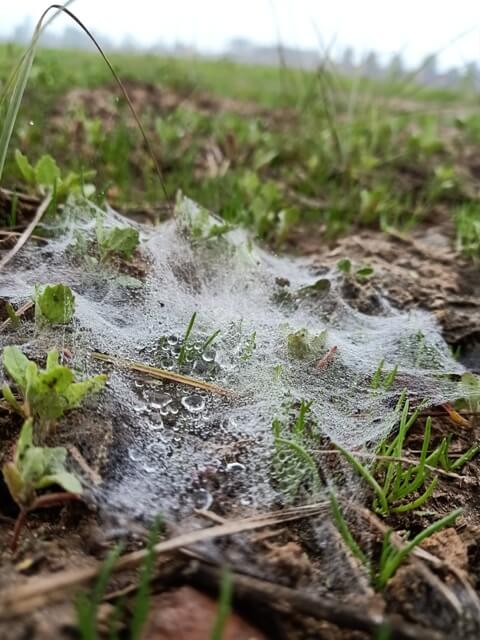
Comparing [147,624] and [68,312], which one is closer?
[147,624]

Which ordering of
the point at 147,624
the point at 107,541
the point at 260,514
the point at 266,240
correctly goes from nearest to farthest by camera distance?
the point at 147,624, the point at 107,541, the point at 260,514, the point at 266,240

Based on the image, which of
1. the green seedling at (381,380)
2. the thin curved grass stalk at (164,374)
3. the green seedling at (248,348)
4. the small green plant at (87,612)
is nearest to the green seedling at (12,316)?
the thin curved grass stalk at (164,374)

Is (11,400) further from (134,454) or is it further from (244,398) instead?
(244,398)

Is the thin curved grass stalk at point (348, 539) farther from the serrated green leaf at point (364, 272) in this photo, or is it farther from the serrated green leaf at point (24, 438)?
the serrated green leaf at point (364, 272)

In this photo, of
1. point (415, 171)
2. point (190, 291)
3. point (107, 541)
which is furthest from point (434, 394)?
point (415, 171)

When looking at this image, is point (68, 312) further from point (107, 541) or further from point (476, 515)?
point (476, 515)

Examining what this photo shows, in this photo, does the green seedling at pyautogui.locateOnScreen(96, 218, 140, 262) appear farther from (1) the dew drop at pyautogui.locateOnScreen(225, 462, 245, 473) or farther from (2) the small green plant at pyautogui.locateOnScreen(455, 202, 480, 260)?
(2) the small green plant at pyautogui.locateOnScreen(455, 202, 480, 260)

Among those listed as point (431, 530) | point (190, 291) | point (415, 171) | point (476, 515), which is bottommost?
point (476, 515)
